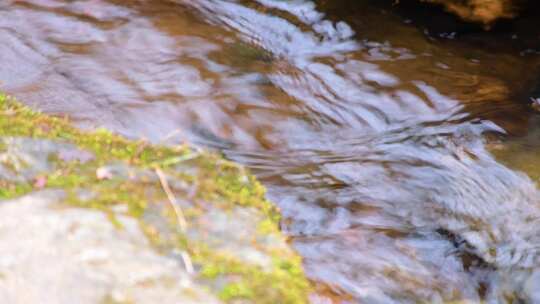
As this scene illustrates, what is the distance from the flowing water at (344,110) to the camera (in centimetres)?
340

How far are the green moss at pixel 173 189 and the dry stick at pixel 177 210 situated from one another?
0.08 feet

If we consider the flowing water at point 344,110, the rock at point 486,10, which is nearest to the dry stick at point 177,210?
the flowing water at point 344,110

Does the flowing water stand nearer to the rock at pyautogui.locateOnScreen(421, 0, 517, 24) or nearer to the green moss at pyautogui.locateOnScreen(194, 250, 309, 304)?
the rock at pyautogui.locateOnScreen(421, 0, 517, 24)

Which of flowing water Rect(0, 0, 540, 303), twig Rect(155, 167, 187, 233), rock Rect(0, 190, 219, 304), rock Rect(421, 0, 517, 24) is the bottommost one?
flowing water Rect(0, 0, 540, 303)

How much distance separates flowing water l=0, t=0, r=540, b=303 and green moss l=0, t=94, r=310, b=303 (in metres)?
0.40

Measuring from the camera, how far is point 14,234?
7.59 ft

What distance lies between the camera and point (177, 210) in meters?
2.61

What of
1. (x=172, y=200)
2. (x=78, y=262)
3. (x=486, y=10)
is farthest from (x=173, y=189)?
(x=486, y=10)

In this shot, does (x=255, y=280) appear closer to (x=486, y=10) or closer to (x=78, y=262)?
(x=78, y=262)

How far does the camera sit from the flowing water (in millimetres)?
3396

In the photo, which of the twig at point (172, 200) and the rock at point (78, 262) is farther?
the twig at point (172, 200)

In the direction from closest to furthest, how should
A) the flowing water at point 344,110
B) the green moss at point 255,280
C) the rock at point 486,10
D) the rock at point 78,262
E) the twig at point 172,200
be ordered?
the rock at point 78,262 → the green moss at point 255,280 → the twig at point 172,200 → the flowing water at point 344,110 → the rock at point 486,10

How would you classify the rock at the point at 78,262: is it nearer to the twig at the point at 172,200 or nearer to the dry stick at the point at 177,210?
the dry stick at the point at 177,210

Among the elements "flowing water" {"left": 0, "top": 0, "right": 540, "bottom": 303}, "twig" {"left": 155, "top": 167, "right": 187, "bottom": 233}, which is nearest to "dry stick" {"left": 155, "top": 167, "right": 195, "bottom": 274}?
"twig" {"left": 155, "top": 167, "right": 187, "bottom": 233}
